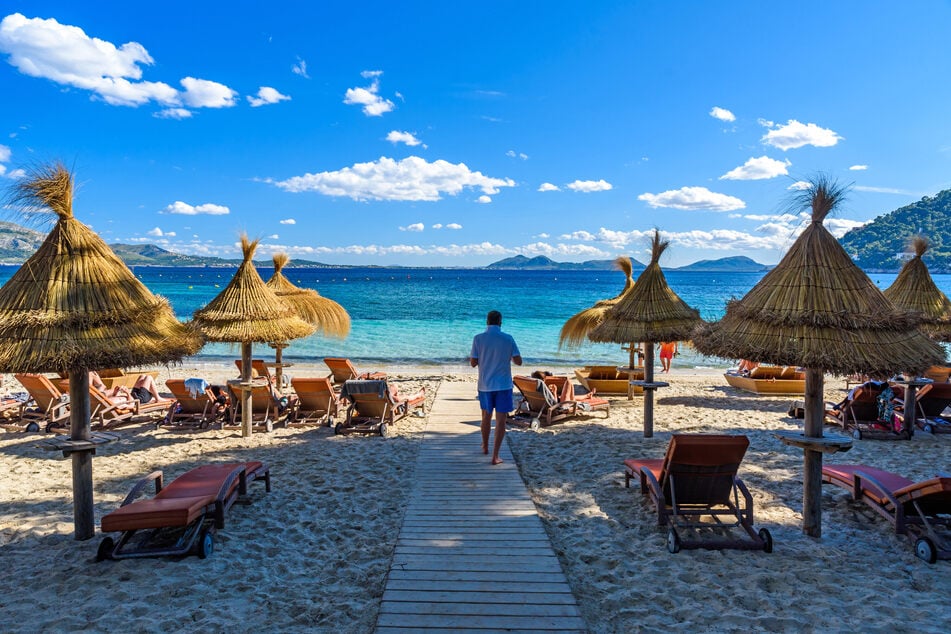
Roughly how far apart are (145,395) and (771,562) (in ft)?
32.9

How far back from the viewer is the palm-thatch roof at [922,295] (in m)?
8.71

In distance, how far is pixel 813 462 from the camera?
4.58 metres

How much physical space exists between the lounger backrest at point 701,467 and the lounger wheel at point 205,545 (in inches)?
145

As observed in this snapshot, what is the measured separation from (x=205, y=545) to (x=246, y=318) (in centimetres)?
431

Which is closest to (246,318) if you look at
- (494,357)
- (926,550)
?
(494,357)

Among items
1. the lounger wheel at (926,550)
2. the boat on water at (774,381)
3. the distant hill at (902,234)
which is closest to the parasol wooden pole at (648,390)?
the lounger wheel at (926,550)

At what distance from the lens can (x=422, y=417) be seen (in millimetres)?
9430

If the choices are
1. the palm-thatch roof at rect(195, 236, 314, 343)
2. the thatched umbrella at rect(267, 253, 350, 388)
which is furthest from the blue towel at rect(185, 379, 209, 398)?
the thatched umbrella at rect(267, 253, 350, 388)

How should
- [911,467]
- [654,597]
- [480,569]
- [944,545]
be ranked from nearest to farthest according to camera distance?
1. [654,597]
2. [480,569]
3. [944,545]
4. [911,467]

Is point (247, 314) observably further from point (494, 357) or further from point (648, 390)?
point (648, 390)

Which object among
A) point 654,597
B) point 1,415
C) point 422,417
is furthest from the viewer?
point 422,417

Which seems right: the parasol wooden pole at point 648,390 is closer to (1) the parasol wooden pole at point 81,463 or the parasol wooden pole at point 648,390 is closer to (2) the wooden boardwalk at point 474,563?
(2) the wooden boardwalk at point 474,563

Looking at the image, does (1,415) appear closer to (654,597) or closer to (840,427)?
(654,597)

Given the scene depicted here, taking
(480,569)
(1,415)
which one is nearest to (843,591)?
(480,569)
